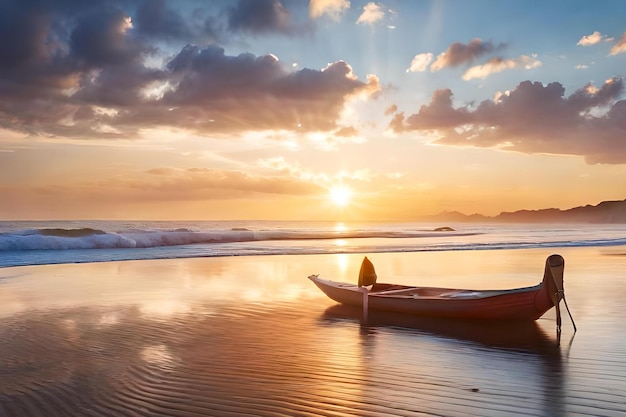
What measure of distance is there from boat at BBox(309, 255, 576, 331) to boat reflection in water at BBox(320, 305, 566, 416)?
22cm

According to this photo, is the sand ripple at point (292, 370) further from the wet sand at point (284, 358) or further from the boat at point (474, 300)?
the boat at point (474, 300)

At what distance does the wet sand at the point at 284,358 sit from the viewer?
5.77 meters

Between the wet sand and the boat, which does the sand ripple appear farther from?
the boat

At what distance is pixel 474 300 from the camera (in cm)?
1039

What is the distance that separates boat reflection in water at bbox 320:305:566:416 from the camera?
571cm

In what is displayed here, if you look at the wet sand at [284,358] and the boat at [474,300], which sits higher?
the boat at [474,300]

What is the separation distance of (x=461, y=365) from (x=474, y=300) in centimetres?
326

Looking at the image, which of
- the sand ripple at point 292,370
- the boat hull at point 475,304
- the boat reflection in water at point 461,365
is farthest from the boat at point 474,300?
the sand ripple at point 292,370

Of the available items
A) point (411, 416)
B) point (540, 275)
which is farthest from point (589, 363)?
point (540, 275)

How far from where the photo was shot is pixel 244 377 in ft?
22.6

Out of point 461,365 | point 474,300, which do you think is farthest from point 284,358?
point 474,300

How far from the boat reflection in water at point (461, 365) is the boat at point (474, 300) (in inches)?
8.5

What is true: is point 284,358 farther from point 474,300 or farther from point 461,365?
point 474,300

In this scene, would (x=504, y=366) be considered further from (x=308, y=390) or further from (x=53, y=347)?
(x=53, y=347)
